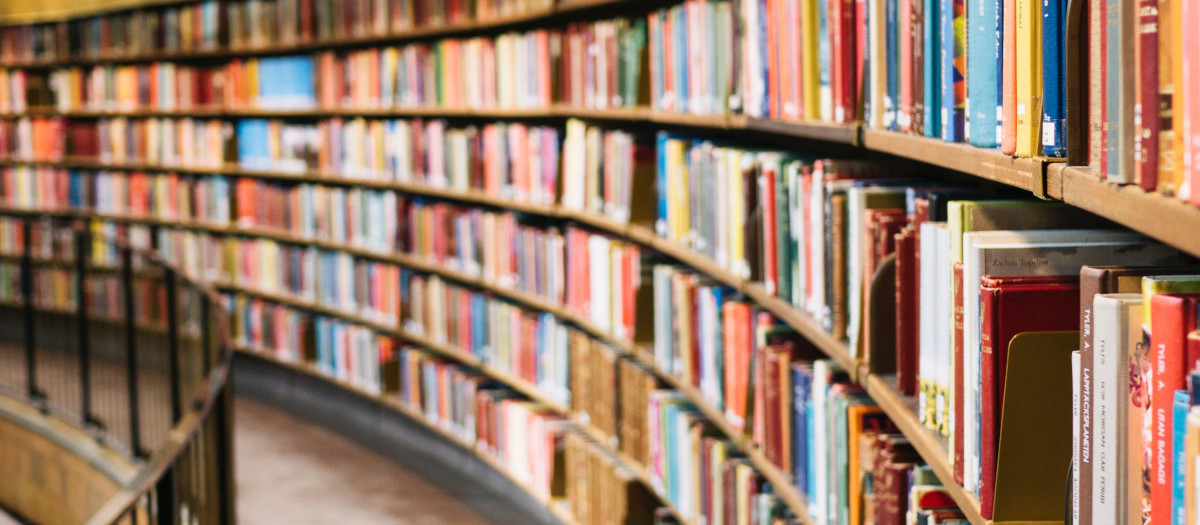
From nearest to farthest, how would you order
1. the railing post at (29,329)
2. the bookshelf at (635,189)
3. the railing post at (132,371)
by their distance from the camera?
1. the bookshelf at (635,189)
2. the railing post at (132,371)
3. the railing post at (29,329)

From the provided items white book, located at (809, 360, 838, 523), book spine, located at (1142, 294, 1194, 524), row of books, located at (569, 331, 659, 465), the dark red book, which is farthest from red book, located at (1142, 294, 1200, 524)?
row of books, located at (569, 331, 659, 465)

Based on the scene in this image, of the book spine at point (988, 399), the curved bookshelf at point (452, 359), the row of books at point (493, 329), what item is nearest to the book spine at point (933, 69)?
the book spine at point (988, 399)

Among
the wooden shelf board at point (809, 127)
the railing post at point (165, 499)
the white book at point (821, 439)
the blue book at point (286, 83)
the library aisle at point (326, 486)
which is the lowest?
the library aisle at point (326, 486)

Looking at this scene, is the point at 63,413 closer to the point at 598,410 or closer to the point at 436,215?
the point at 436,215

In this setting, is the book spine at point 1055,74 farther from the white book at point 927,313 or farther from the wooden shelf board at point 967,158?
the white book at point 927,313

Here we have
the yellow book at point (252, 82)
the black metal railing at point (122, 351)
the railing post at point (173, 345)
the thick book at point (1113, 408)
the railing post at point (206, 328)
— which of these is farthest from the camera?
the yellow book at point (252, 82)

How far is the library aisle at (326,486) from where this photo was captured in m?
4.93

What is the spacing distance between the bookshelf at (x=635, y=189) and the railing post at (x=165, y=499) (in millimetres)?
1134

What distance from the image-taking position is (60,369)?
689 cm

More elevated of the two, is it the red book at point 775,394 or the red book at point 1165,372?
the red book at point 1165,372

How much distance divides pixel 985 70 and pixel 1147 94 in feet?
1.32

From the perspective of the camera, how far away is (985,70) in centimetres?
143

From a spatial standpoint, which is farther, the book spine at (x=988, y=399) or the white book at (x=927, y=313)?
the white book at (x=927, y=313)

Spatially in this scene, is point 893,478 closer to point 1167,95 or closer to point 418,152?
point 1167,95
